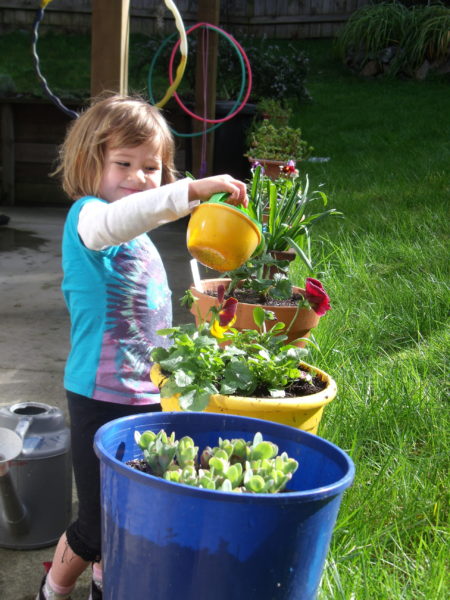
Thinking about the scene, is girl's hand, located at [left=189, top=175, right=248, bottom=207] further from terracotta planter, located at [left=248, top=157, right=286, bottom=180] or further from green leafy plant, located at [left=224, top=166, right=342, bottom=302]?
terracotta planter, located at [left=248, top=157, right=286, bottom=180]

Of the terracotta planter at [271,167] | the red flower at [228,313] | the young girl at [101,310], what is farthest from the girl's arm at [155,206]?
the terracotta planter at [271,167]

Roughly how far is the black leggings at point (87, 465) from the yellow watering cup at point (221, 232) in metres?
0.48

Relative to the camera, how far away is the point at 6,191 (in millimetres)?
7980

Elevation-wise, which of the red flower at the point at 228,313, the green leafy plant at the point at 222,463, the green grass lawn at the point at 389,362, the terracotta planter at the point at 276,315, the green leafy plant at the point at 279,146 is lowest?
the green leafy plant at the point at 279,146

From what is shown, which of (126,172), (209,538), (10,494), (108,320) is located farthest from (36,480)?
(209,538)

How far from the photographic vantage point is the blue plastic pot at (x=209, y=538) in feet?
2.93

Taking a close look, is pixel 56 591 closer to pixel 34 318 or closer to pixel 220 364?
pixel 220 364

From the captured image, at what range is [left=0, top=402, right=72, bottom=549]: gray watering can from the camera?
6.27ft

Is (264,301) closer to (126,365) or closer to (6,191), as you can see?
(126,365)

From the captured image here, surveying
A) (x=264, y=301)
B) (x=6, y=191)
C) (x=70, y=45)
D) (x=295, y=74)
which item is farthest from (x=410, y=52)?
(x=264, y=301)

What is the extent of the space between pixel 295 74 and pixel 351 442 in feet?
27.2

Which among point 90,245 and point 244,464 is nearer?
point 244,464

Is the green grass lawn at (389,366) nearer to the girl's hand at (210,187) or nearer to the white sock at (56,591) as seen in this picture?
the white sock at (56,591)

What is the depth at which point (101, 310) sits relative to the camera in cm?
168
